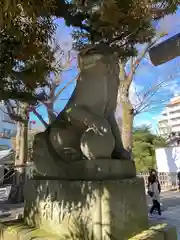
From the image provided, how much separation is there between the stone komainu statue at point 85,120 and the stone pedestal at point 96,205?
0.24m

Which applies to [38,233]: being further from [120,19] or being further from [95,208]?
[120,19]

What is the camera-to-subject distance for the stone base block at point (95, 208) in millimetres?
2381

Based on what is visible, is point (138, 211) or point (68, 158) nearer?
point (138, 211)

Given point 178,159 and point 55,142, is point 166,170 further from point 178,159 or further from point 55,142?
point 55,142

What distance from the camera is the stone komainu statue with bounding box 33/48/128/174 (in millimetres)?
2825

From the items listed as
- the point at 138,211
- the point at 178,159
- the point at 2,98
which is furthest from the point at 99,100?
the point at 178,159

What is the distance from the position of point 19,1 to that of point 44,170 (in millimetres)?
1886

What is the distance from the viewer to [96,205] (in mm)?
2420

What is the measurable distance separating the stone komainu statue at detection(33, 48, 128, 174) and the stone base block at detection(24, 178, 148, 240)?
329mm

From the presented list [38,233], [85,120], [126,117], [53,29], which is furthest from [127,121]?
[38,233]

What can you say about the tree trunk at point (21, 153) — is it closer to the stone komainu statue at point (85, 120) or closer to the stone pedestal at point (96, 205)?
the stone komainu statue at point (85, 120)

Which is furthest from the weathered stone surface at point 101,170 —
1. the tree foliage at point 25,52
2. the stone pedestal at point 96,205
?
the tree foliage at point 25,52

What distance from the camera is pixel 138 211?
2.56 meters

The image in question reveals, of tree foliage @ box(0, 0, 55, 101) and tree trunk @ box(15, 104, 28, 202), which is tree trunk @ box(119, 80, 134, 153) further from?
tree foliage @ box(0, 0, 55, 101)
